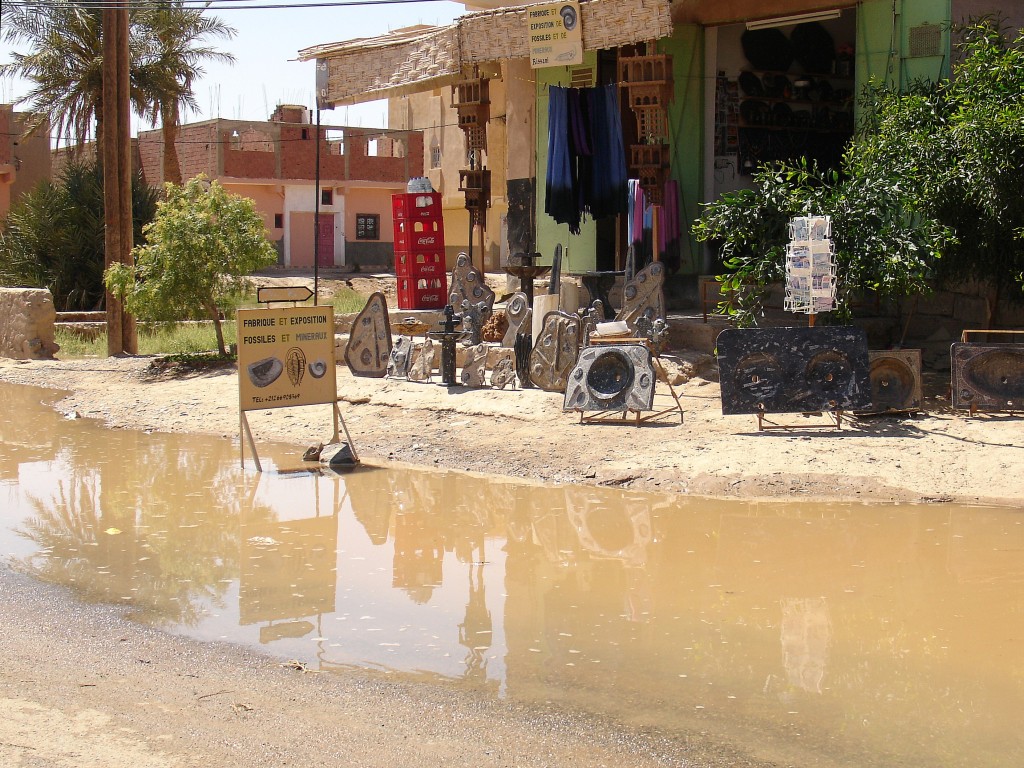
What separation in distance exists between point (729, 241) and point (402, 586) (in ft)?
21.1

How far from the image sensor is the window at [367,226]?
145ft

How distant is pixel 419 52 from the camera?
1722cm

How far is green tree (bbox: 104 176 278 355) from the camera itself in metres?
16.6

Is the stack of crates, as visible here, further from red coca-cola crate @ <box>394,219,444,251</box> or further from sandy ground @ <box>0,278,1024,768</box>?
sandy ground @ <box>0,278,1024,768</box>

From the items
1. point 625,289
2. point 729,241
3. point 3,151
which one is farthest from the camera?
point 3,151

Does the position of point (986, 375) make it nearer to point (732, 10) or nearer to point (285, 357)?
point (285, 357)

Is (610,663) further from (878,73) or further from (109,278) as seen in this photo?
(109,278)

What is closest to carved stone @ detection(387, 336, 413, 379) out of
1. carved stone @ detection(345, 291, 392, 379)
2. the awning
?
carved stone @ detection(345, 291, 392, 379)

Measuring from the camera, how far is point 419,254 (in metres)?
18.8

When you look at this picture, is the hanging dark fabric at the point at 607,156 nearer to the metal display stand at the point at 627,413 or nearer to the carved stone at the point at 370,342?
the carved stone at the point at 370,342

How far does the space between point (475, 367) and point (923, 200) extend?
5.29 meters

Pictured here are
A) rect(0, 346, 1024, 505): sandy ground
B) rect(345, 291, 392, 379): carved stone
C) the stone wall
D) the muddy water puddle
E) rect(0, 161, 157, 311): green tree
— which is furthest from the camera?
rect(0, 161, 157, 311): green tree

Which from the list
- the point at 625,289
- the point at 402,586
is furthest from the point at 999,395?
the point at 402,586

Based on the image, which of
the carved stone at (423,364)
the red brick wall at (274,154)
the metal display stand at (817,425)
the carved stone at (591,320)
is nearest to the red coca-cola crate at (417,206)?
the carved stone at (423,364)
